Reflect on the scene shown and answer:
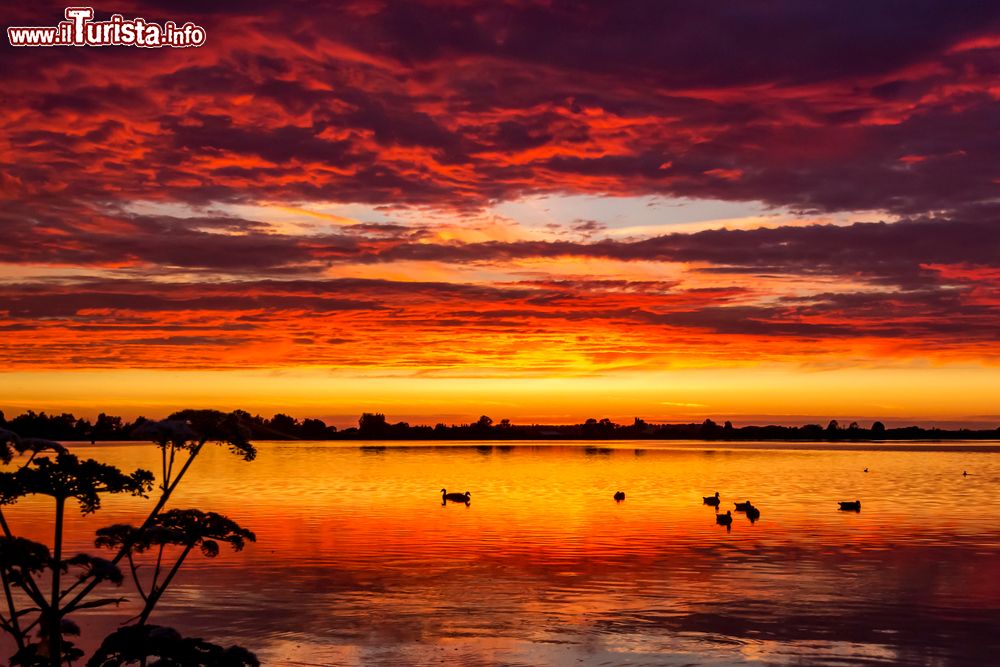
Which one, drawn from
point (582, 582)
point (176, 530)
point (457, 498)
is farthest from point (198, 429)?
point (457, 498)

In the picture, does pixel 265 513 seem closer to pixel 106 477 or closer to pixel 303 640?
pixel 303 640

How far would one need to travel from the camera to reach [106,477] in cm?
1162

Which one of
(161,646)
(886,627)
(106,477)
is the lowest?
(886,627)

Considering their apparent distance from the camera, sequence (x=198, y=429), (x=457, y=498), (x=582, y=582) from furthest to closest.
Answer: (x=457, y=498), (x=582, y=582), (x=198, y=429)

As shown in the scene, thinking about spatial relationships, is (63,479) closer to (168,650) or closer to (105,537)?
(105,537)

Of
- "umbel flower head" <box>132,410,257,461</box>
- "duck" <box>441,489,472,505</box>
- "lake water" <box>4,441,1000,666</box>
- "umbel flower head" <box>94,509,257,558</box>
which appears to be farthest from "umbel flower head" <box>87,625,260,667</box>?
"duck" <box>441,489,472,505</box>

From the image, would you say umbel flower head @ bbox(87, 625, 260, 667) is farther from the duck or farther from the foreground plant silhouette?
the duck

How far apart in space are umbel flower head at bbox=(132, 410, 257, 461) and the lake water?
920 centimetres

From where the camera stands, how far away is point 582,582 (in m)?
30.9

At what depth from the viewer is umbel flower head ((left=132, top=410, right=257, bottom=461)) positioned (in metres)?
11.8

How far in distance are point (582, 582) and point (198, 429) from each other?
20.4 m

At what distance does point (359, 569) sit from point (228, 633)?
10.5 m

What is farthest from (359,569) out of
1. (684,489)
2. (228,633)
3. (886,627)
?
(684,489)

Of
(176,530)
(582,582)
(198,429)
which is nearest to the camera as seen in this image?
(198,429)
